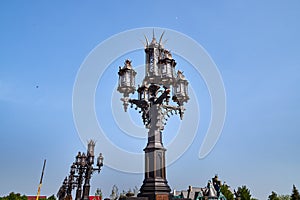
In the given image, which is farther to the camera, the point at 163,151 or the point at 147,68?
the point at 147,68

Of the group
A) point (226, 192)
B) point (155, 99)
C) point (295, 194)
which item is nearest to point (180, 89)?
point (155, 99)

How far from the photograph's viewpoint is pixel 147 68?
10.4 m

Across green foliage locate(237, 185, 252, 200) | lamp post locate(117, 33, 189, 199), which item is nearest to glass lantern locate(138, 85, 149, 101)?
lamp post locate(117, 33, 189, 199)

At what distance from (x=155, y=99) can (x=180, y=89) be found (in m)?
1.21

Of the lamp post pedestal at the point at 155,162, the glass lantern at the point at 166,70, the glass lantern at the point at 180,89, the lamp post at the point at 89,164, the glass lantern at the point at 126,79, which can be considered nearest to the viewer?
the lamp post pedestal at the point at 155,162

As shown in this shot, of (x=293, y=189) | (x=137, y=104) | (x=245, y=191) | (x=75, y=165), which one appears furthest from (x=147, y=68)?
(x=245, y=191)

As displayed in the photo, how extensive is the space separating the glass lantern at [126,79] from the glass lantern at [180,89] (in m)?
1.87

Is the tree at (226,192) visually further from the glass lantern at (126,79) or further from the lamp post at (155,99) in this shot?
the glass lantern at (126,79)

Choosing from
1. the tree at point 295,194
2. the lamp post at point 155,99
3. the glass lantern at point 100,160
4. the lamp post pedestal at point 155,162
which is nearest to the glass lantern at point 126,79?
the lamp post at point 155,99

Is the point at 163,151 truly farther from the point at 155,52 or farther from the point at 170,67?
the point at 155,52

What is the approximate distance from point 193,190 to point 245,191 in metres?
11.0

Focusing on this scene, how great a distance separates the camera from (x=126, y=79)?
10383mm

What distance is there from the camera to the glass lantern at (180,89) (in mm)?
10672

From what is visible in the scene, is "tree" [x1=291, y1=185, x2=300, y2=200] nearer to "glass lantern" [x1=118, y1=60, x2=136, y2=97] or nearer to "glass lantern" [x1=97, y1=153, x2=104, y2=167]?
"glass lantern" [x1=97, y1=153, x2=104, y2=167]
